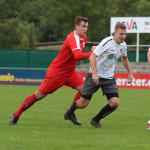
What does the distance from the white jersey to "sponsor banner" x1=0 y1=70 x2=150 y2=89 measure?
15039 millimetres

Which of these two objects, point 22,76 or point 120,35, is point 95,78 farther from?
point 22,76

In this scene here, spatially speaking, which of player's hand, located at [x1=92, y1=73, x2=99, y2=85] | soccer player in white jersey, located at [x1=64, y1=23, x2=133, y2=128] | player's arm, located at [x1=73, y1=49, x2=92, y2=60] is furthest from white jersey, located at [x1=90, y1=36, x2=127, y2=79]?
player's hand, located at [x1=92, y1=73, x2=99, y2=85]

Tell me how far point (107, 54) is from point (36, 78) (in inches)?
665

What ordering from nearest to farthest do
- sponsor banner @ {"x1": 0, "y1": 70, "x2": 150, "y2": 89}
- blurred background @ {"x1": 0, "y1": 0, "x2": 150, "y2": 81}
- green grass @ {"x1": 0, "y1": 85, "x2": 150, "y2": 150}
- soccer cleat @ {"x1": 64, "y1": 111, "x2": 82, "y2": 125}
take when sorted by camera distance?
green grass @ {"x1": 0, "y1": 85, "x2": 150, "y2": 150} → soccer cleat @ {"x1": 64, "y1": 111, "x2": 82, "y2": 125} → sponsor banner @ {"x1": 0, "y1": 70, "x2": 150, "y2": 89} → blurred background @ {"x1": 0, "y1": 0, "x2": 150, "y2": 81}

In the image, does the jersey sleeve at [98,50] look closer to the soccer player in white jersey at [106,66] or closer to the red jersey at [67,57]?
the soccer player in white jersey at [106,66]

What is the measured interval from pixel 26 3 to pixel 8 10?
9.42 meters

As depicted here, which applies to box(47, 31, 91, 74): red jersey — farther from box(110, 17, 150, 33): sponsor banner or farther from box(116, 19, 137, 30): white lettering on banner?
box(116, 19, 137, 30): white lettering on banner

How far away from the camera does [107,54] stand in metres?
8.19

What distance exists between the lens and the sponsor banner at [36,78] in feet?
76.8

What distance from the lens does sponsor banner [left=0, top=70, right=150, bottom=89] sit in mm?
23406

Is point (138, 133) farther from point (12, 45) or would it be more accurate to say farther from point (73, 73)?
point (12, 45)

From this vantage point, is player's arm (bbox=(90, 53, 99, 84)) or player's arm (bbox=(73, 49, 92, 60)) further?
player's arm (bbox=(73, 49, 92, 60))

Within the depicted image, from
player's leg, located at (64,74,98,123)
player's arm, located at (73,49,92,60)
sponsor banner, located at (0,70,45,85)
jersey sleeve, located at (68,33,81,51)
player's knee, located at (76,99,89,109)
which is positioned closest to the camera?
player's arm, located at (73,49,92,60)

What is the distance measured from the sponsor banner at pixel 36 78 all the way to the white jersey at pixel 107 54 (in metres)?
15.0
